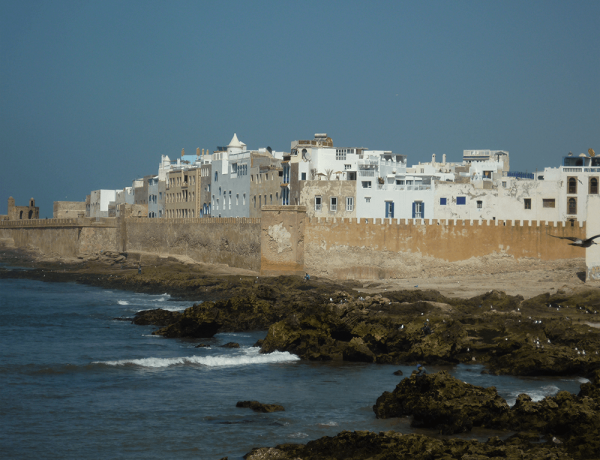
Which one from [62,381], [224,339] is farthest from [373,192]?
[62,381]

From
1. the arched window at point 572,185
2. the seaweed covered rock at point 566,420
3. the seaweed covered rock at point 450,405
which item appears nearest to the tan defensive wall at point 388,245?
the arched window at point 572,185

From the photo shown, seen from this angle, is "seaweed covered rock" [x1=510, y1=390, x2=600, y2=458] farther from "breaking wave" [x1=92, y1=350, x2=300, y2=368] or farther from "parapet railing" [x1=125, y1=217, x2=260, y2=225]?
"parapet railing" [x1=125, y1=217, x2=260, y2=225]

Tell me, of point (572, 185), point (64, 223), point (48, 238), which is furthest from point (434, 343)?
point (48, 238)

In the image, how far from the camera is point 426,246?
3359 cm

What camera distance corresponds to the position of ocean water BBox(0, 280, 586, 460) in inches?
479

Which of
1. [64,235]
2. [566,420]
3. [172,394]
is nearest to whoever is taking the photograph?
[566,420]

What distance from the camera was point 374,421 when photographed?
1295 cm

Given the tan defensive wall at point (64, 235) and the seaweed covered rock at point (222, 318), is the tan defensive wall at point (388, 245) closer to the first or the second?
the seaweed covered rock at point (222, 318)

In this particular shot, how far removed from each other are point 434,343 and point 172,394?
A: 6.18m

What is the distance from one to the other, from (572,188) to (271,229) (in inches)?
591

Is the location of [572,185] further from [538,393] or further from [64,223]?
[64,223]

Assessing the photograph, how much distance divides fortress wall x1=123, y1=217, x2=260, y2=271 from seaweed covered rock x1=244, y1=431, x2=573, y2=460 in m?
25.3

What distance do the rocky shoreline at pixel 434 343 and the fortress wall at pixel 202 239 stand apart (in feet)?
10.0

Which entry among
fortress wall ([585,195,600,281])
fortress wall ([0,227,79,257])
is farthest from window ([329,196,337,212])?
fortress wall ([0,227,79,257])
